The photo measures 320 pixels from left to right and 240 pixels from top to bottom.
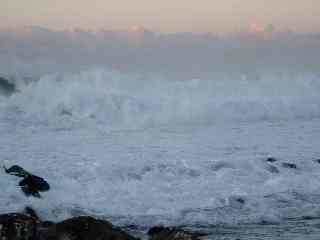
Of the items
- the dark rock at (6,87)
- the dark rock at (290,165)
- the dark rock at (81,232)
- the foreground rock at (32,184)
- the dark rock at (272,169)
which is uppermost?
the dark rock at (6,87)

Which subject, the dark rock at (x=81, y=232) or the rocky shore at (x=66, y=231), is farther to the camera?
the dark rock at (x=81, y=232)

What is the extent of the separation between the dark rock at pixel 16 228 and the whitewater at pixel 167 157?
8.78ft

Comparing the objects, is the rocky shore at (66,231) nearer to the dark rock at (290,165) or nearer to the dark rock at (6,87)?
the dark rock at (290,165)

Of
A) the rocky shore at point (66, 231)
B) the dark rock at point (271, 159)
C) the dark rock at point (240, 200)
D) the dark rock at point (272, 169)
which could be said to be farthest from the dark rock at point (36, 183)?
the dark rock at point (271, 159)

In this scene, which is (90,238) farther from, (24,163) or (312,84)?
(312,84)

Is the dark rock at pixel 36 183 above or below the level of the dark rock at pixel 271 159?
below

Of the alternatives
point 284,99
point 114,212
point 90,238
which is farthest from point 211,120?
point 90,238

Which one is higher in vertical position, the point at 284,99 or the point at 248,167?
the point at 284,99

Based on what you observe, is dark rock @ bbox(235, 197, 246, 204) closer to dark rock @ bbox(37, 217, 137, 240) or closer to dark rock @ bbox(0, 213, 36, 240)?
dark rock @ bbox(37, 217, 137, 240)

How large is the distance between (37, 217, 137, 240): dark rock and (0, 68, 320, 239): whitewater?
1917 mm

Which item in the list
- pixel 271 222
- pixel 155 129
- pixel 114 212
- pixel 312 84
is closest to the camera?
pixel 271 222

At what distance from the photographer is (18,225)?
24.6 feet

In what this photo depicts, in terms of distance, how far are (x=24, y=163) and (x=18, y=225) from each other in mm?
7264

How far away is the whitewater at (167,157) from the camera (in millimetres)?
10766
